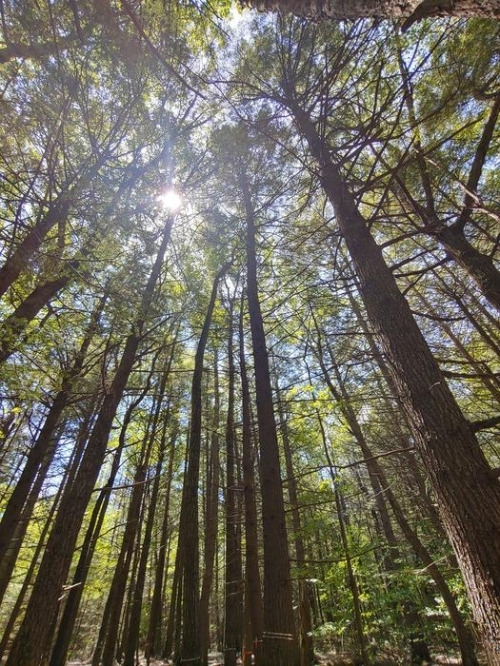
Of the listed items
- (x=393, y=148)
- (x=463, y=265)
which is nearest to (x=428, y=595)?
(x=463, y=265)

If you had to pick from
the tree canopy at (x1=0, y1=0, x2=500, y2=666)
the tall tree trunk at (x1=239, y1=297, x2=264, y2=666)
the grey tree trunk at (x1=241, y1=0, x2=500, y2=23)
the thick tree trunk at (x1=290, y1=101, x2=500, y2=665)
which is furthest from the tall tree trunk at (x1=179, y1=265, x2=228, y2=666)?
the grey tree trunk at (x1=241, y1=0, x2=500, y2=23)

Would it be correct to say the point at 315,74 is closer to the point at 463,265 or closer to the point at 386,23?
the point at 386,23

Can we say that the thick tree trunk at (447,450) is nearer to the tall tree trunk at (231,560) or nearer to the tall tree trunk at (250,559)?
the tall tree trunk at (250,559)

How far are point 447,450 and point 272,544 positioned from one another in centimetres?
309

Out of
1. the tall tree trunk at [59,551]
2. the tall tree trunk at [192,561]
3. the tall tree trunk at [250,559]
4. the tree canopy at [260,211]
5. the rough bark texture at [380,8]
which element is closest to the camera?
the rough bark texture at [380,8]

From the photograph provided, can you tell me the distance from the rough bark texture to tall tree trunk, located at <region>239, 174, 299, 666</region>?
4.46 meters

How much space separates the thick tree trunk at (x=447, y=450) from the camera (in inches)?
70.5

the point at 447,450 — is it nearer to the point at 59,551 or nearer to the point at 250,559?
the point at 250,559

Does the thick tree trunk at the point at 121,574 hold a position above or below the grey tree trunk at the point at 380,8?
below

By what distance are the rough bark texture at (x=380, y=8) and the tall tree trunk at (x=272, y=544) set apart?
14.6 feet

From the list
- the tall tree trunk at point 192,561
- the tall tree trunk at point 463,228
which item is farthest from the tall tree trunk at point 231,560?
the tall tree trunk at point 463,228

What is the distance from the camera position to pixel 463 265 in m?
4.29

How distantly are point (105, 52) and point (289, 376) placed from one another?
26.9ft

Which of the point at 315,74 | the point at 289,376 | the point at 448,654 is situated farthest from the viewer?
the point at 448,654
